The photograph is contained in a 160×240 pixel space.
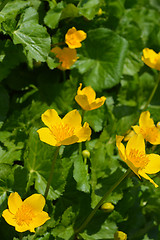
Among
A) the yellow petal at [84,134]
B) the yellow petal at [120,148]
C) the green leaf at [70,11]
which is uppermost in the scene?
the green leaf at [70,11]

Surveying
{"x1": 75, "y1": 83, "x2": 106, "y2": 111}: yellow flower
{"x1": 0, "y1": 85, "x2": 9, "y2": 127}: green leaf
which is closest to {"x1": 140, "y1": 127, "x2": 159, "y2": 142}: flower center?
{"x1": 75, "y1": 83, "x2": 106, "y2": 111}: yellow flower

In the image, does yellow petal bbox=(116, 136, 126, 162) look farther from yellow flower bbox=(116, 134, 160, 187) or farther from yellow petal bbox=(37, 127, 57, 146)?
yellow petal bbox=(37, 127, 57, 146)

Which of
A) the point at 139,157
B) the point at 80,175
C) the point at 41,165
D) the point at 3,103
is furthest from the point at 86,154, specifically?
the point at 3,103

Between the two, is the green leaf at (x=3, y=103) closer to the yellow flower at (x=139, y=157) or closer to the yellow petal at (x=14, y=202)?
the yellow petal at (x=14, y=202)

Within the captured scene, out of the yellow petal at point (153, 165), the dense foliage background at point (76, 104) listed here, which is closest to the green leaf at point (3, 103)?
the dense foliage background at point (76, 104)

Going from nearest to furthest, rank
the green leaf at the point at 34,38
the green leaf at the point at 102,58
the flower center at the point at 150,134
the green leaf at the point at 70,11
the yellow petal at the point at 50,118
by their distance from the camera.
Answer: the yellow petal at the point at 50,118
the flower center at the point at 150,134
the green leaf at the point at 34,38
the green leaf at the point at 70,11
the green leaf at the point at 102,58

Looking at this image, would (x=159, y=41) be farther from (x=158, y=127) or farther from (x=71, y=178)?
(x=71, y=178)
